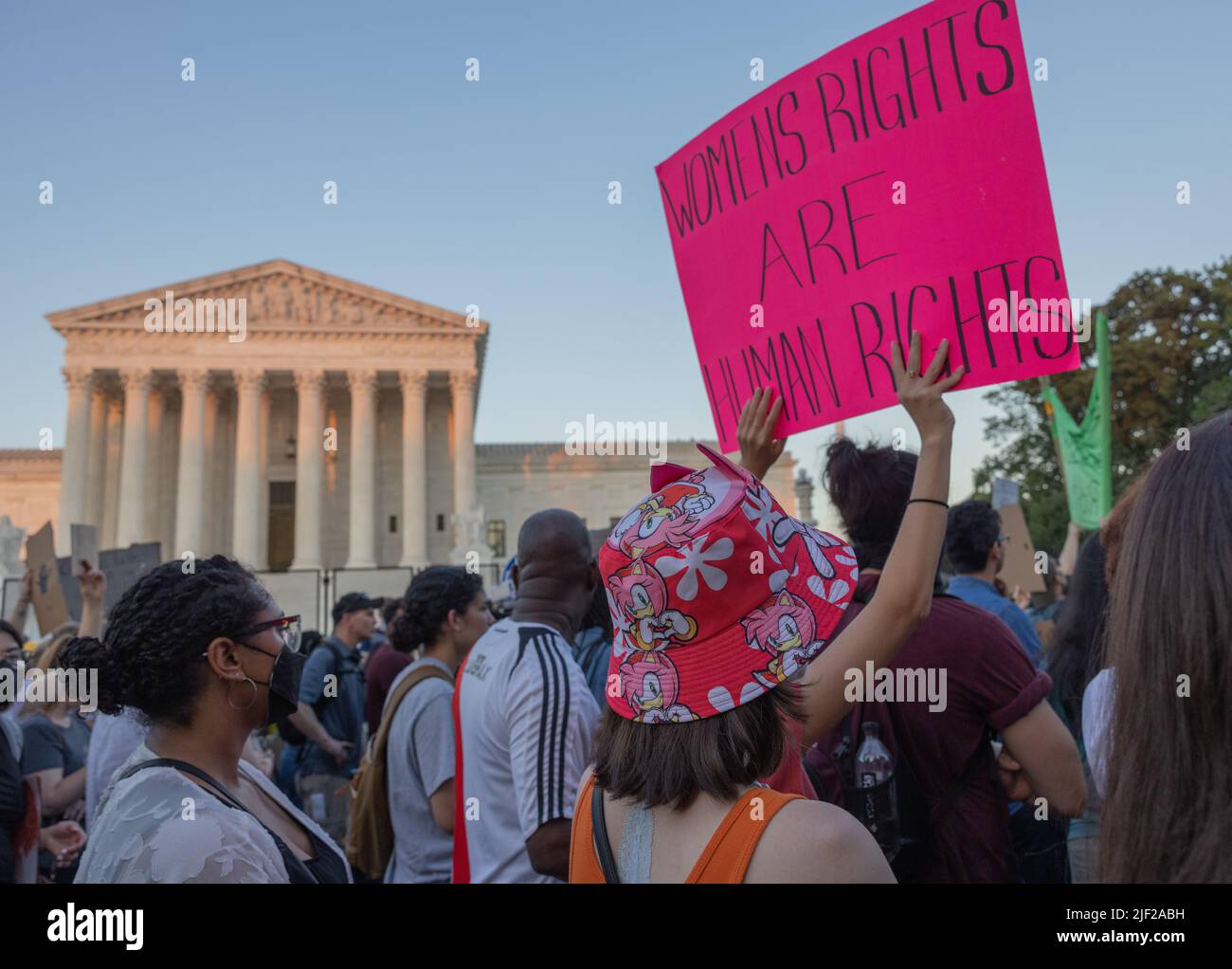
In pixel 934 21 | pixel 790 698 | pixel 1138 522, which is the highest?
pixel 934 21

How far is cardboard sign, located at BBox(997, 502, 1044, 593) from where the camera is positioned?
8.36 metres

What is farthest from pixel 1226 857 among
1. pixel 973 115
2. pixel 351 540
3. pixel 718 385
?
pixel 351 540

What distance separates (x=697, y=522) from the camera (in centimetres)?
166

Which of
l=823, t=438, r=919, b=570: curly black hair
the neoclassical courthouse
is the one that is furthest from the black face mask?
the neoclassical courthouse

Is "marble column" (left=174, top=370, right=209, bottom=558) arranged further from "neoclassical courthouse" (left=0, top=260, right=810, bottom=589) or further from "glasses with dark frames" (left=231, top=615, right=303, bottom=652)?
"glasses with dark frames" (left=231, top=615, right=303, bottom=652)

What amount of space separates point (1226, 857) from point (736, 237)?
2.10 meters

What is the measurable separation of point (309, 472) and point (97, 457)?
10.2 m

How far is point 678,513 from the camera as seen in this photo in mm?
1716

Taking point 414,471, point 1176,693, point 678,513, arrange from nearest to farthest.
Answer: point 1176,693
point 678,513
point 414,471

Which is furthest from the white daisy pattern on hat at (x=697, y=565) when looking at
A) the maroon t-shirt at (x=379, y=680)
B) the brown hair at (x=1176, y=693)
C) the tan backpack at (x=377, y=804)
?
the maroon t-shirt at (x=379, y=680)

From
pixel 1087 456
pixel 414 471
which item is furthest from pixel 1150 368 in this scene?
pixel 414 471

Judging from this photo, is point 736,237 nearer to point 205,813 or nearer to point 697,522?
point 697,522

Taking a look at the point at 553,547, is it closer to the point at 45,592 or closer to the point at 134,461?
the point at 45,592

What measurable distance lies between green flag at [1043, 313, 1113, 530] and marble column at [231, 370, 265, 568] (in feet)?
126
